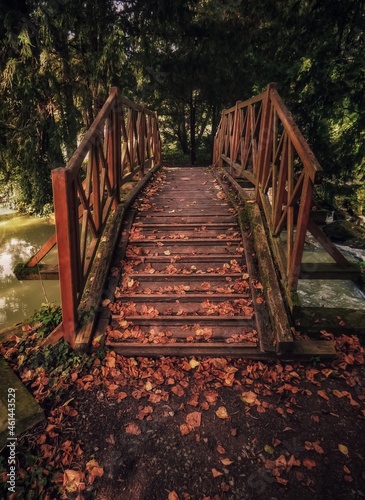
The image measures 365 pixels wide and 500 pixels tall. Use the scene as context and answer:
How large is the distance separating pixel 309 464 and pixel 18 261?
33.1ft

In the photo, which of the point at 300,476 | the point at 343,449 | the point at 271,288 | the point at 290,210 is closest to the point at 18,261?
the point at 271,288

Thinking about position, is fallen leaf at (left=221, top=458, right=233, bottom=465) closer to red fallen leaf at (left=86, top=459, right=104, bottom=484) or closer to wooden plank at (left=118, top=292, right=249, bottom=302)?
red fallen leaf at (left=86, top=459, right=104, bottom=484)

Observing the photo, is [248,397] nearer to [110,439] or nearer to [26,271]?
[110,439]

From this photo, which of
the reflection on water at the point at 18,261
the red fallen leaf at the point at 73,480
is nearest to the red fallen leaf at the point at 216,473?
the red fallen leaf at the point at 73,480

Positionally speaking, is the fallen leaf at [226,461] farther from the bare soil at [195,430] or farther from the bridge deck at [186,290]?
the bridge deck at [186,290]

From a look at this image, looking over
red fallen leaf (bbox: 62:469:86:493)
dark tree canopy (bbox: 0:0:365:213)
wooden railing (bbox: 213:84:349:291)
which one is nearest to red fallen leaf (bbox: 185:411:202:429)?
red fallen leaf (bbox: 62:469:86:493)

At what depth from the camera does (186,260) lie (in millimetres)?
4340

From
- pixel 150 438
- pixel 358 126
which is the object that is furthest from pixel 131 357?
pixel 358 126

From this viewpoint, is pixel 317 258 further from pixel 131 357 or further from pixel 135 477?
pixel 135 477

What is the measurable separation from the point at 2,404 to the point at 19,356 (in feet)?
2.16

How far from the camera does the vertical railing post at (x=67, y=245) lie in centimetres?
287

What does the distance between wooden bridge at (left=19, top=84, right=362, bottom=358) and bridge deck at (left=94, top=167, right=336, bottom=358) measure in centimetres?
1

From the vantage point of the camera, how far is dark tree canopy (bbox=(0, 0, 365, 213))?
256 inches

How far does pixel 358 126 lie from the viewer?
629cm
